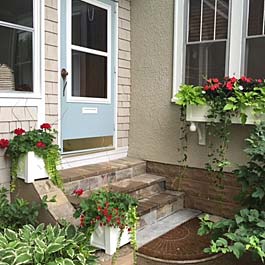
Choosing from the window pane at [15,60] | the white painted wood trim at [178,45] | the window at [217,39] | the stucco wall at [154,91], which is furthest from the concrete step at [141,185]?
the window pane at [15,60]

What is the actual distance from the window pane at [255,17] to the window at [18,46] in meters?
2.28

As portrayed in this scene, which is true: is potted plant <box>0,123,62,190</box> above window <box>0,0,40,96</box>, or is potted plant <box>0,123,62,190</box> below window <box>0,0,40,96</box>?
below

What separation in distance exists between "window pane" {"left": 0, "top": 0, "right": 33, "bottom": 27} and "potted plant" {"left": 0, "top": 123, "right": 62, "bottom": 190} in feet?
3.41

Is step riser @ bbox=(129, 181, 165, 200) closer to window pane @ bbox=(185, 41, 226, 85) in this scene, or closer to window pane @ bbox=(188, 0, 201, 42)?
window pane @ bbox=(185, 41, 226, 85)

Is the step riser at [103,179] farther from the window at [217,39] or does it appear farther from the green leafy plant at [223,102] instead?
the window at [217,39]

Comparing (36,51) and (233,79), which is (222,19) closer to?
(233,79)

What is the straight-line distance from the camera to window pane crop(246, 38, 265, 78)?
329cm

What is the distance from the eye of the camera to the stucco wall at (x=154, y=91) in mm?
3846

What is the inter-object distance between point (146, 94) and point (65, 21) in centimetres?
140

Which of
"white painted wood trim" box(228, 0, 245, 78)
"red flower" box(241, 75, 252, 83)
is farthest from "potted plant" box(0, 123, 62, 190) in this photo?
"white painted wood trim" box(228, 0, 245, 78)

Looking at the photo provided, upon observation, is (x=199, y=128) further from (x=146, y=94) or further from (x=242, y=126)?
(x=146, y=94)

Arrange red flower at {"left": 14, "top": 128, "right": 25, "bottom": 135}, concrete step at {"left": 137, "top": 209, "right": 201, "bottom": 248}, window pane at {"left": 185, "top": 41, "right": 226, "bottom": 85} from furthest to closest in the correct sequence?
1. window pane at {"left": 185, "top": 41, "right": 226, "bottom": 85}
2. concrete step at {"left": 137, "top": 209, "right": 201, "bottom": 248}
3. red flower at {"left": 14, "top": 128, "right": 25, "bottom": 135}

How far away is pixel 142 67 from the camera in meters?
4.13

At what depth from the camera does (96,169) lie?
3.50 meters
